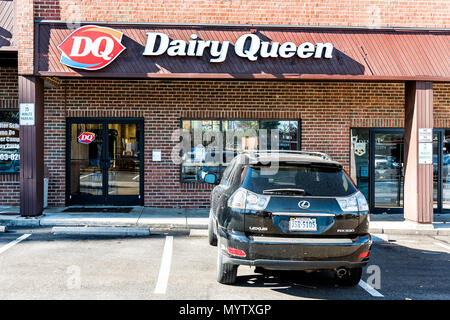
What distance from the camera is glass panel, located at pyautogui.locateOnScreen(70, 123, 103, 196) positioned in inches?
468

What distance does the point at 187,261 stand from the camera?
6836mm

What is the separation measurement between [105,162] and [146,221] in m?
2.91

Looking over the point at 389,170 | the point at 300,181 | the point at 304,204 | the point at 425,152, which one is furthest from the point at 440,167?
the point at 304,204

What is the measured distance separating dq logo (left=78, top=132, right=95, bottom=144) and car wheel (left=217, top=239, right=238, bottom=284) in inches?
294

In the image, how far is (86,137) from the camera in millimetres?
11898

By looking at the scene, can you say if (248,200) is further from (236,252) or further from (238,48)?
(238,48)

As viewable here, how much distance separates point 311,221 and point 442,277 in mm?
2634

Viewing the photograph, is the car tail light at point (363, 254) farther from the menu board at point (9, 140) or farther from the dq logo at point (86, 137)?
the menu board at point (9, 140)

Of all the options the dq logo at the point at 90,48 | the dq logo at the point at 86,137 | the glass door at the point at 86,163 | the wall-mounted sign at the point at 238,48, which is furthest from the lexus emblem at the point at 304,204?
the dq logo at the point at 86,137

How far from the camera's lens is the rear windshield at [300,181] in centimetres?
521

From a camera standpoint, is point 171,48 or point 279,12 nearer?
point 171,48

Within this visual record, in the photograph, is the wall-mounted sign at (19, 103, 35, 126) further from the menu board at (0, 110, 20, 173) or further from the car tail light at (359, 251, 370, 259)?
the car tail light at (359, 251, 370, 259)

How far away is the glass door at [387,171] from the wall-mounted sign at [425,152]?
2.18 m
